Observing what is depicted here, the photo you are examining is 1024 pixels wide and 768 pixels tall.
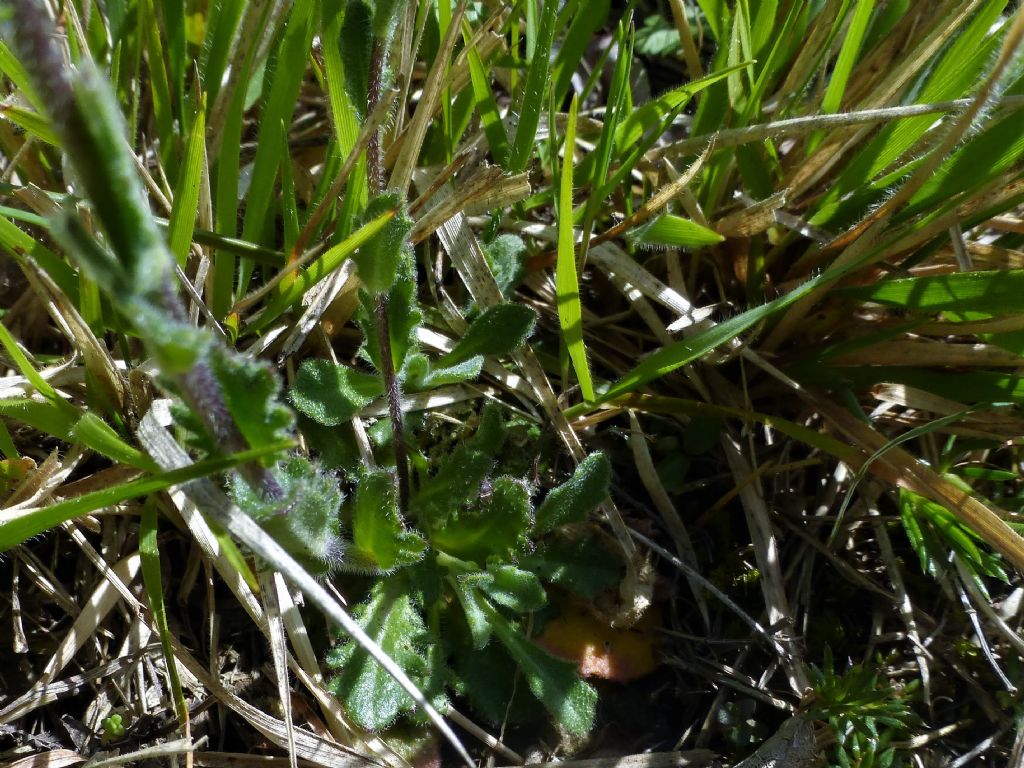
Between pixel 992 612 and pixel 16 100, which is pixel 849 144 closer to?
pixel 992 612

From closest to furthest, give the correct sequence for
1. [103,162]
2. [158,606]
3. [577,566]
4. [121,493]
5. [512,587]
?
[103,162] → [121,493] → [158,606] → [512,587] → [577,566]

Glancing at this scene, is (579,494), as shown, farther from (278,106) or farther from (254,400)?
(278,106)

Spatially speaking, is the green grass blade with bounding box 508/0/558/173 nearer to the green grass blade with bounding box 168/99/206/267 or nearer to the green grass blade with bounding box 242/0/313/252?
the green grass blade with bounding box 242/0/313/252

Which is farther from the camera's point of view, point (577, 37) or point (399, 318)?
point (577, 37)

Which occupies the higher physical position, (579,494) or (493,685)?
(579,494)

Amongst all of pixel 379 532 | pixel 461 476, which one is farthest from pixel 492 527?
pixel 379 532

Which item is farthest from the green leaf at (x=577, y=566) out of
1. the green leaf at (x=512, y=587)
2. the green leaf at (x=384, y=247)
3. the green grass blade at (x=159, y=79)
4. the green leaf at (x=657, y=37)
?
the green leaf at (x=657, y=37)

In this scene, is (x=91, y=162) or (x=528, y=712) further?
(x=528, y=712)

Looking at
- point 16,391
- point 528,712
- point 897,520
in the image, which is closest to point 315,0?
point 16,391
